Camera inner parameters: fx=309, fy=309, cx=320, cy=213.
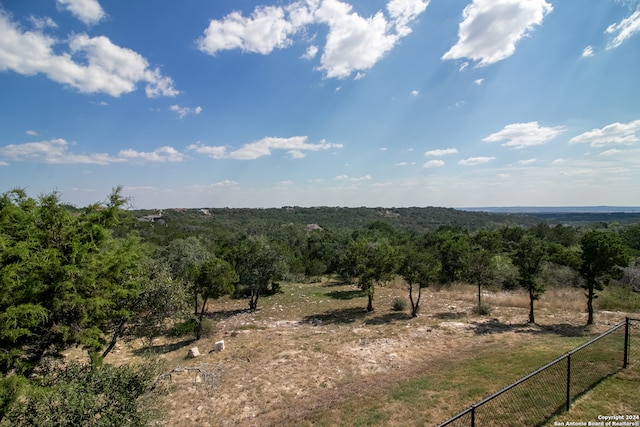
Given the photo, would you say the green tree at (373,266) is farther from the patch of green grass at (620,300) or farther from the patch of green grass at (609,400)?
the patch of green grass at (609,400)

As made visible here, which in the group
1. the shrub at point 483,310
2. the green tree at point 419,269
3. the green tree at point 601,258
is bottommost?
the shrub at point 483,310

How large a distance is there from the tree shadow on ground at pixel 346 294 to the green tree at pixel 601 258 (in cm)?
1625

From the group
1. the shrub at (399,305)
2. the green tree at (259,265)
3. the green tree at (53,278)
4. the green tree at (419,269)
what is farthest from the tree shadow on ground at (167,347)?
the green tree at (419,269)

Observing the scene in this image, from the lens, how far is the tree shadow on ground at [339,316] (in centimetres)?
2102

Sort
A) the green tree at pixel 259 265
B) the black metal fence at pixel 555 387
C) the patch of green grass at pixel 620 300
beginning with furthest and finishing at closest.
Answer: the green tree at pixel 259 265 → the patch of green grass at pixel 620 300 → the black metal fence at pixel 555 387

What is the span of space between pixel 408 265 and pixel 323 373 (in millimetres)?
10708

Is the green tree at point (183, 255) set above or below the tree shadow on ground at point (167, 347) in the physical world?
above

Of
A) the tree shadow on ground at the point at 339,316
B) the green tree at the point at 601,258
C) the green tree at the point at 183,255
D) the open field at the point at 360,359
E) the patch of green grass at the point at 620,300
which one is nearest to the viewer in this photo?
the open field at the point at 360,359

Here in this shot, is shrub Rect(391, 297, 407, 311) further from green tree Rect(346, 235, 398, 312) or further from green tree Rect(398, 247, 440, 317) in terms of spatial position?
green tree Rect(346, 235, 398, 312)

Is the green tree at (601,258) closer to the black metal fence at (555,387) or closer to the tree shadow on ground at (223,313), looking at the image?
the black metal fence at (555,387)

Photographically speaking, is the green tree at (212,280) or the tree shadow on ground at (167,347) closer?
the tree shadow on ground at (167,347)

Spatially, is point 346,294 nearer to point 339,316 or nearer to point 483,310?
point 339,316

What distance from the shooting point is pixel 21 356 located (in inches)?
281

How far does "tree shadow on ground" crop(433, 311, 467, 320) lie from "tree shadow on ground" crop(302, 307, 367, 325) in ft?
16.3
